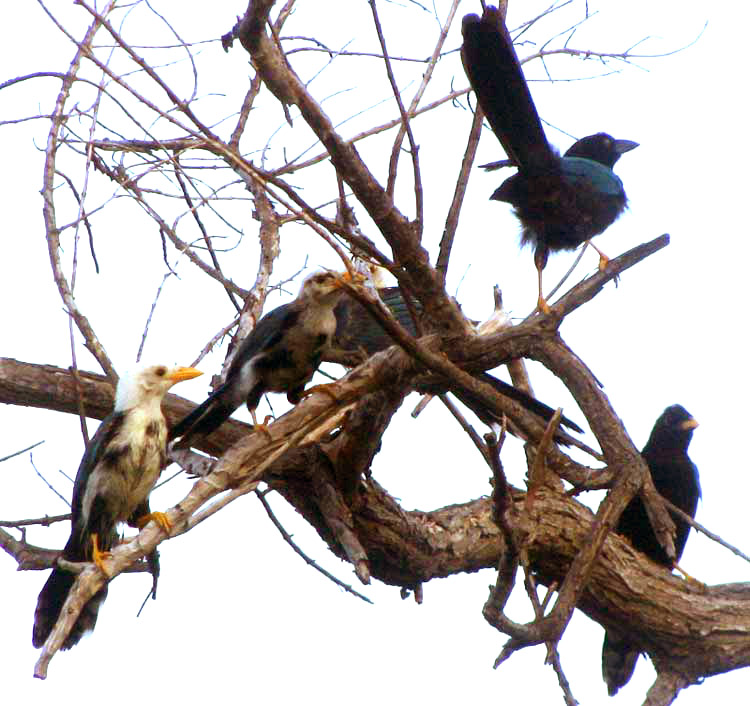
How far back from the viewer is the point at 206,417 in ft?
16.1

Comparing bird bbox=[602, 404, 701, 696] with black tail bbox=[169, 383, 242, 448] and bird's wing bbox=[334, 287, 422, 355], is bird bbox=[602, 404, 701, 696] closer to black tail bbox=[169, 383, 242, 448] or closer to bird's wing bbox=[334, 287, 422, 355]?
bird's wing bbox=[334, 287, 422, 355]

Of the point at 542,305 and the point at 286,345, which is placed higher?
the point at 542,305

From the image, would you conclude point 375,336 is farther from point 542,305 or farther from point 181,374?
point 181,374

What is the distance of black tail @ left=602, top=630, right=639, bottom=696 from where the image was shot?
593 centimetres

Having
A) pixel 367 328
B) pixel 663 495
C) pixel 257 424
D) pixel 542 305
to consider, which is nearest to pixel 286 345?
pixel 257 424

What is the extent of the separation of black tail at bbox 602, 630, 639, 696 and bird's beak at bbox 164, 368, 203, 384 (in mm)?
2574

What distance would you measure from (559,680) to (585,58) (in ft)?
10.8

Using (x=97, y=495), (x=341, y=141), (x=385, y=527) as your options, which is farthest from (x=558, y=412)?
(x=97, y=495)

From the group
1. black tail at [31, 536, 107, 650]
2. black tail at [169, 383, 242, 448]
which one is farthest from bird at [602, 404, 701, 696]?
black tail at [31, 536, 107, 650]

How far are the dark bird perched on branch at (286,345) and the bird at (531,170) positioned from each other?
39.1 inches

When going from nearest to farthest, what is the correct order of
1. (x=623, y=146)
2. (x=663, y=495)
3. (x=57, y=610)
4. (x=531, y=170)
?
(x=57, y=610), (x=531, y=170), (x=663, y=495), (x=623, y=146)

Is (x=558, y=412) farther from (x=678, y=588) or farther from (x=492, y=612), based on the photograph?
(x=678, y=588)

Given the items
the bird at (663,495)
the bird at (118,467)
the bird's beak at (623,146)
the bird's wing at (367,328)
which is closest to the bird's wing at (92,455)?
the bird at (118,467)

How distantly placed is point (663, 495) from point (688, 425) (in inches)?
21.8
